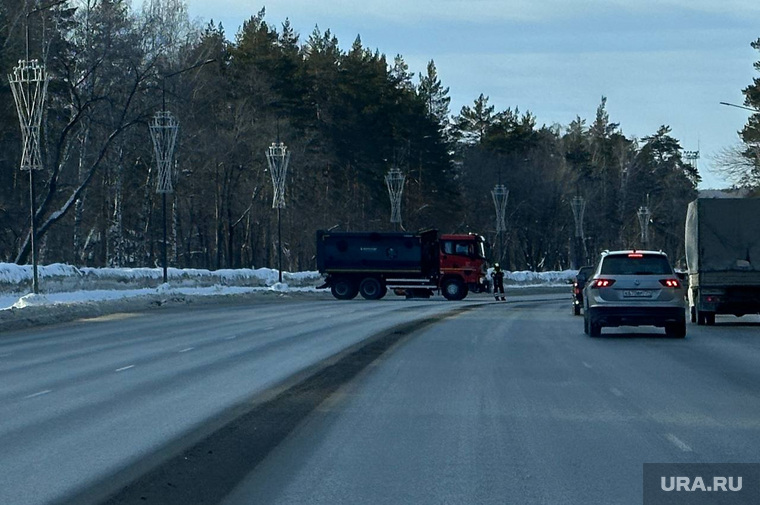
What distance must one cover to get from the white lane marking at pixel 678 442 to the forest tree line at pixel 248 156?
149 ft

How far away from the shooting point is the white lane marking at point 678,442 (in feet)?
35.8

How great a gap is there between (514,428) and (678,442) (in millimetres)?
1700

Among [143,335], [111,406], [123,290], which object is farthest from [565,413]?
[123,290]

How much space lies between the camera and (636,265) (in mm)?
26094

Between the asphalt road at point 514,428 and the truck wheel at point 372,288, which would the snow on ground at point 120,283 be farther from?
the asphalt road at point 514,428

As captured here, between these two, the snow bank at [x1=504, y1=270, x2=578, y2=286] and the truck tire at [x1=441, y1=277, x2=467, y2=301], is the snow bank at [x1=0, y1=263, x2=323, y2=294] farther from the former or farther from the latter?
the snow bank at [x1=504, y1=270, x2=578, y2=286]

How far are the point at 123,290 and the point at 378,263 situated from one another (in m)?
12.1

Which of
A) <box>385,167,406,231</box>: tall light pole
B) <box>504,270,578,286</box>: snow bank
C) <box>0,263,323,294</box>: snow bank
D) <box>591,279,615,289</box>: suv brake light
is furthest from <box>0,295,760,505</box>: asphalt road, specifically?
<box>504,270,578,286</box>: snow bank

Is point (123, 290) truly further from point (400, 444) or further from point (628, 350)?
point (400, 444)

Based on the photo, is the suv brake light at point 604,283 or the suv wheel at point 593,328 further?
the suv wheel at point 593,328
